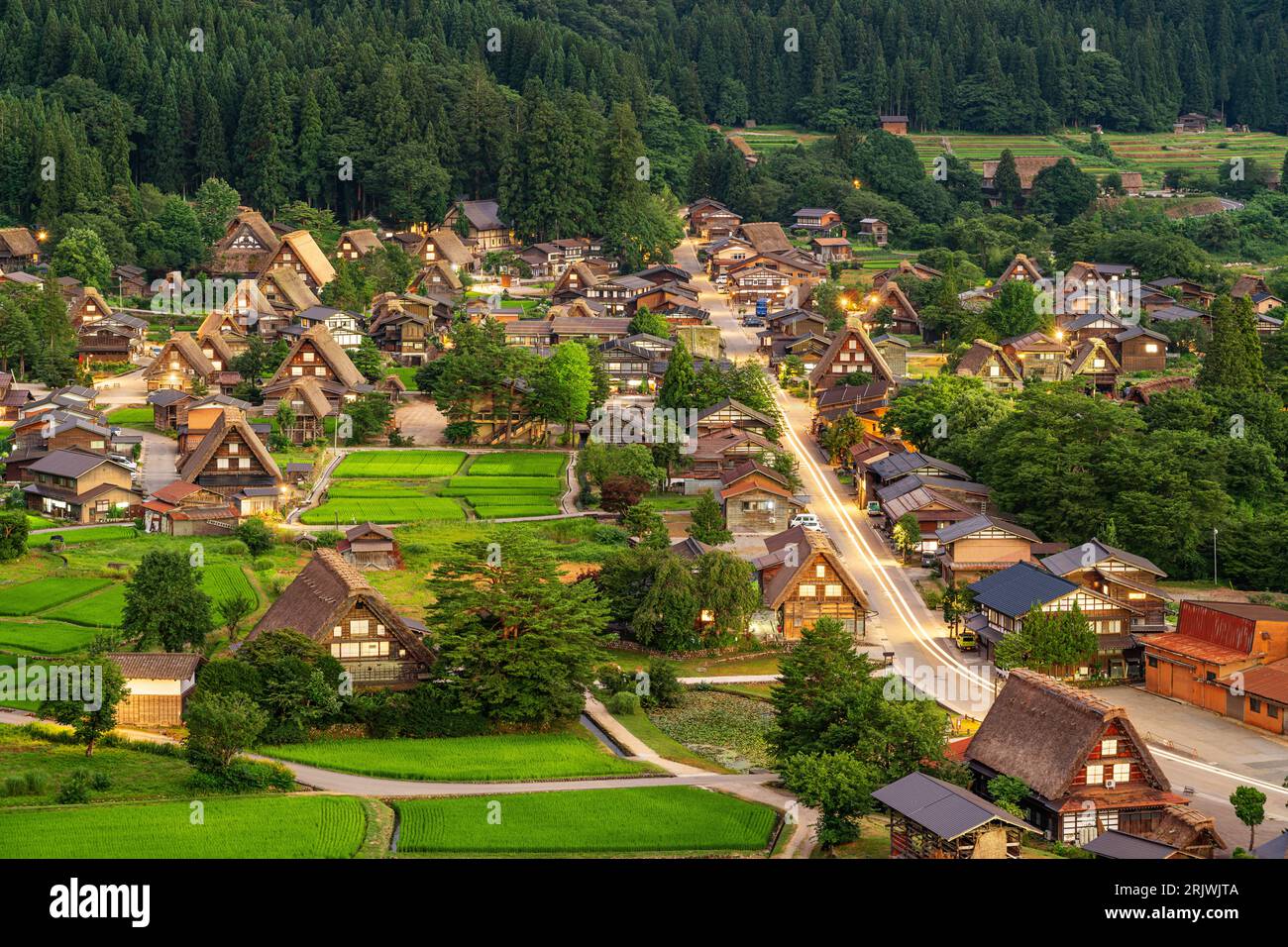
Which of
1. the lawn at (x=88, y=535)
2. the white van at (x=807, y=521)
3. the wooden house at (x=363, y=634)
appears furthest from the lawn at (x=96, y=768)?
the white van at (x=807, y=521)

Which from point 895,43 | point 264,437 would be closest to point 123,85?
point 264,437

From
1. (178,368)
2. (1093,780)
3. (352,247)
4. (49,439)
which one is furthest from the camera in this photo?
(352,247)

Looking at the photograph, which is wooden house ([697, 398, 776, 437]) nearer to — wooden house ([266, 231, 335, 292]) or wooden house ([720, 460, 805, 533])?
wooden house ([720, 460, 805, 533])

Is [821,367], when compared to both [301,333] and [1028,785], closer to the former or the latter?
[301,333]

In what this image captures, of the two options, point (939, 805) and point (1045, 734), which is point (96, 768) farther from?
point (1045, 734)

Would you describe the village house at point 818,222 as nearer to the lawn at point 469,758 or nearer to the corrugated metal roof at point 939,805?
the lawn at point 469,758

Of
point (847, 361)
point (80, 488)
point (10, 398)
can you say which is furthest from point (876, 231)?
point (80, 488)
